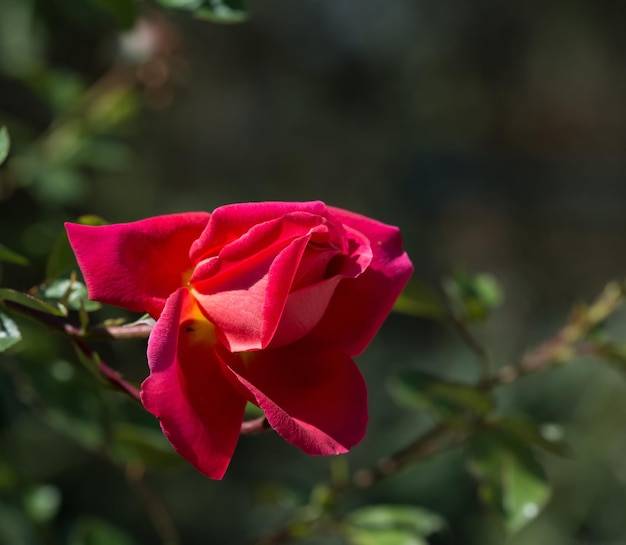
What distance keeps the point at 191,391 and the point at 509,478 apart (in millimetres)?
353

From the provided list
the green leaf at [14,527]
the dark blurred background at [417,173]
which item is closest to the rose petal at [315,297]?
the green leaf at [14,527]

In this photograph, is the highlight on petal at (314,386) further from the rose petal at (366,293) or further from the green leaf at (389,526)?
the green leaf at (389,526)

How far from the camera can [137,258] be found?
0.41 m

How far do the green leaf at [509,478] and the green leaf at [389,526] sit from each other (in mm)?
99

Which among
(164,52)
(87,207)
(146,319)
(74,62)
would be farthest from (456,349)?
(146,319)

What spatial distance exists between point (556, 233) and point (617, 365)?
97.8 inches

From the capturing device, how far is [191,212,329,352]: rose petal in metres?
0.37

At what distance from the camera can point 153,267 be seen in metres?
0.41

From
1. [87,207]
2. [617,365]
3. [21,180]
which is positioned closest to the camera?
[617,365]

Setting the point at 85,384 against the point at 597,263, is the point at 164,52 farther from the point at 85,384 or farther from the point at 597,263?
the point at 597,263

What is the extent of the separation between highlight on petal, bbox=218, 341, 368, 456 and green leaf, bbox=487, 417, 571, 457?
272mm

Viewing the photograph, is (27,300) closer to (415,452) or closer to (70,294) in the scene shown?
(70,294)

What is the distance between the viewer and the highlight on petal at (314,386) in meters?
0.39

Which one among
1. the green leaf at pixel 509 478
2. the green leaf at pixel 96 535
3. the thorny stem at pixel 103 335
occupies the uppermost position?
the thorny stem at pixel 103 335
